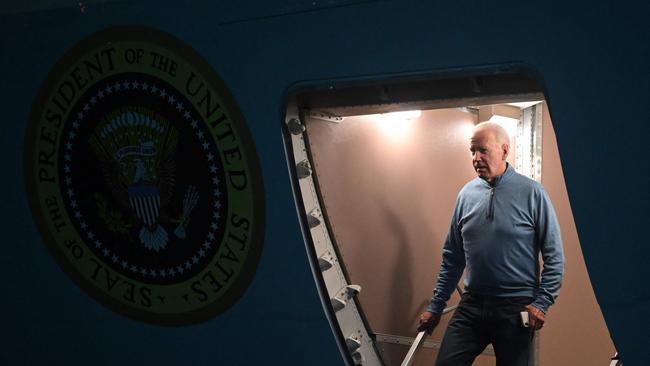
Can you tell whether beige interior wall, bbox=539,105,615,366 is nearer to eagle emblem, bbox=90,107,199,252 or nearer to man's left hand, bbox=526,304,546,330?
man's left hand, bbox=526,304,546,330

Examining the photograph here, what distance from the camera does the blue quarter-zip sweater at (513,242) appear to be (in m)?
2.71

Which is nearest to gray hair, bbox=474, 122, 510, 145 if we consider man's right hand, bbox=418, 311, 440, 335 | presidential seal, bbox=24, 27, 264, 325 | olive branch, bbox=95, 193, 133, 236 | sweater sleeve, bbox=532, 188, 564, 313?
sweater sleeve, bbox=532, 188, 564, 313

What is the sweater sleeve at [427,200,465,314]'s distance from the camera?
3.04 metres

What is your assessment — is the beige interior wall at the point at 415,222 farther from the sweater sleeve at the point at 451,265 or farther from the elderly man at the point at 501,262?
the elderly man at the point at 501,262

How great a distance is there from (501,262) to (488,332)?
32 cm

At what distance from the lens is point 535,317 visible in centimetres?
260

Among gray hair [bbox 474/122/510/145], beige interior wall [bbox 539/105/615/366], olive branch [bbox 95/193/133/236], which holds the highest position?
gray hair [bbox 474/122/510/145]

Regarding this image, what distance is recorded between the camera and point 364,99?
2.40 metres

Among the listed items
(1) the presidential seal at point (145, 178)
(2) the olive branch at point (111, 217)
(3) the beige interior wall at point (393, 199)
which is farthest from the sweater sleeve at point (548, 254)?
(2) the olive branch at point (111, 217)

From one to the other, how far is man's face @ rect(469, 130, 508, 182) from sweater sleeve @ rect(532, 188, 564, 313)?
0.75 ft

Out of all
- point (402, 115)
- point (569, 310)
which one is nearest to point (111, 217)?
point (402, 115)

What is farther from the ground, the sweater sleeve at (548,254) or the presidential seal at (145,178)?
the presidential seal at (145,178)

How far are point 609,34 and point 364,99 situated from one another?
0.88 metres

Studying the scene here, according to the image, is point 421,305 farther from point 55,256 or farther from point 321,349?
point 55,256
